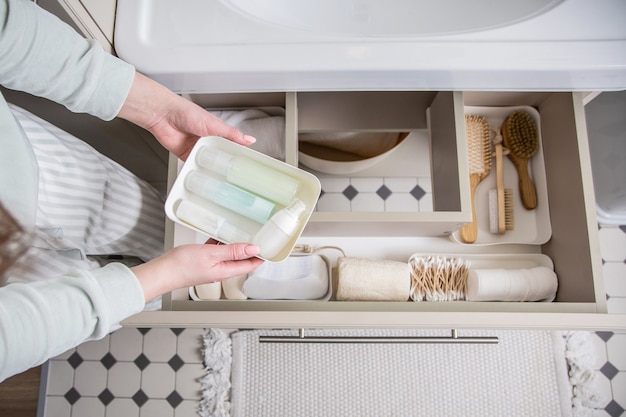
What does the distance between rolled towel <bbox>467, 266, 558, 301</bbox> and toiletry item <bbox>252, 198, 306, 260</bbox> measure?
40 centimetres

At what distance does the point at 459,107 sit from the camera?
27.8 inches

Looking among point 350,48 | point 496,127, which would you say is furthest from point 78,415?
point 496,127

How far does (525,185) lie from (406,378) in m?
0.56

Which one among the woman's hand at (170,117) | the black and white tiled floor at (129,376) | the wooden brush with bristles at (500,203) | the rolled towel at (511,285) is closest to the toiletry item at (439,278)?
the rolled towel at (511,285)

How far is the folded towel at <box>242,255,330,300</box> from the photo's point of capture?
754 mm

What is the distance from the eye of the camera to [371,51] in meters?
0.58

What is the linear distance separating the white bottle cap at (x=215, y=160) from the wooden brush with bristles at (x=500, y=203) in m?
0.58

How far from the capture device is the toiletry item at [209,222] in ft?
1.80

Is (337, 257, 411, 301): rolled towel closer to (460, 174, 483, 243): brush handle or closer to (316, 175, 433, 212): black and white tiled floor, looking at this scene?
(460, 174, 483, 243): brush handle

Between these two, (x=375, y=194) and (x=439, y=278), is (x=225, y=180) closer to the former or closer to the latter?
(x=439, y=278)

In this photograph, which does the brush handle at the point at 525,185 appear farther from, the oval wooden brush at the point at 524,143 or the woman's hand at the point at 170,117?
the woman's hand at the point at 170,117

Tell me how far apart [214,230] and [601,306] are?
2.11ft

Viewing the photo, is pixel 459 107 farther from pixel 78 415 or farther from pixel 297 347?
pixel 78 415

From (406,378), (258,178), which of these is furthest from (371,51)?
(406,378)
